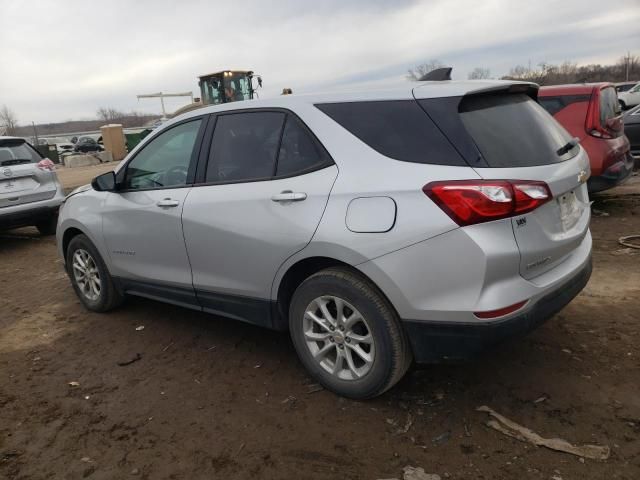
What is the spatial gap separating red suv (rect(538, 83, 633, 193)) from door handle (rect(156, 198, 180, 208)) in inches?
198

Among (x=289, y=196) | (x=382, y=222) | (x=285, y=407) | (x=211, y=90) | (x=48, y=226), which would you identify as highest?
(x=211, y=90)

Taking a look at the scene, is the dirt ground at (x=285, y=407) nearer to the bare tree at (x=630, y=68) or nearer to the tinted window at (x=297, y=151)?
the tinted window at (x=297, y=151)

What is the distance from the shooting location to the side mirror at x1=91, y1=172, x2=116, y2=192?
425 cm

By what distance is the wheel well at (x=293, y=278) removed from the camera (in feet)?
9.87

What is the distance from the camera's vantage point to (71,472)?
2.66 metres

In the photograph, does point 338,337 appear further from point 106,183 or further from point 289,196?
point 106,183

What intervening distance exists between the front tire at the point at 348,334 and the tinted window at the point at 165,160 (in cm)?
137

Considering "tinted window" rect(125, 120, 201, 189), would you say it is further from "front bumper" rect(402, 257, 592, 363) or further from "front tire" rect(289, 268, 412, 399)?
"front bumper" rect(402, 257, 592, 363)

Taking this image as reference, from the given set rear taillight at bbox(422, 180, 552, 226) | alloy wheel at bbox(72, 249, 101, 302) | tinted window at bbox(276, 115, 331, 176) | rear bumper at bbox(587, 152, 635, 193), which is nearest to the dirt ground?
alloy wheel at bbox(72, 249, 101, 302)

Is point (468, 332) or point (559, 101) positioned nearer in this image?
point (468, 332)

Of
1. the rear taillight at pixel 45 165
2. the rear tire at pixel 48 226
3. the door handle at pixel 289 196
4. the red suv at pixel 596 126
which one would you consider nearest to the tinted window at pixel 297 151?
the door handle at pixel 289 196

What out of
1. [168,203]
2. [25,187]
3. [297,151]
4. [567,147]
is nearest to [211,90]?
[25,187]

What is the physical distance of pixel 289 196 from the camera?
3.03 m

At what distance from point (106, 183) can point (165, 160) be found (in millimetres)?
616
